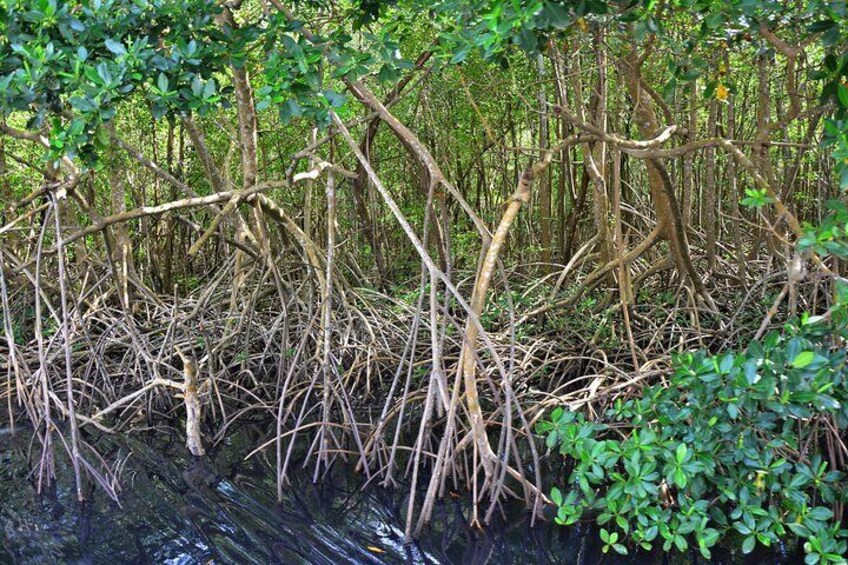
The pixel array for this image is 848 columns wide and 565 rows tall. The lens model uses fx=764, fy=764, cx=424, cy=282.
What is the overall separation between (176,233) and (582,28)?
6220 mm

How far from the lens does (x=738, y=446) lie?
2.71 meters

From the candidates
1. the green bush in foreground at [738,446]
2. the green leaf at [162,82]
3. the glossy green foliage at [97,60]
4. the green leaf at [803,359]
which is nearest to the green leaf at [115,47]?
the glossy green foliage at [97,60]

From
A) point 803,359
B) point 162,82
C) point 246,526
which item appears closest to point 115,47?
point 162,82

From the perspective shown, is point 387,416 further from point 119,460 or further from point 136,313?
point 136,313

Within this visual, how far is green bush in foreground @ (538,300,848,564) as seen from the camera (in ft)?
8.23

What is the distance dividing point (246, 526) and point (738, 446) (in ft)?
7.38

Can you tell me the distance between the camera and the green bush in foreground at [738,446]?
2508mm

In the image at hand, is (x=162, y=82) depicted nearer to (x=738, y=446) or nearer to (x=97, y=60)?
(x=97, y=60)

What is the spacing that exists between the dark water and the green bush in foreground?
1.64 feet

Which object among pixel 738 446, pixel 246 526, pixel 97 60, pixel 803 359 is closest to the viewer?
pixel 803 359

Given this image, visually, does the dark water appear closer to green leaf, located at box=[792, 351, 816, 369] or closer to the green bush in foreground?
A: the green bush in foreground

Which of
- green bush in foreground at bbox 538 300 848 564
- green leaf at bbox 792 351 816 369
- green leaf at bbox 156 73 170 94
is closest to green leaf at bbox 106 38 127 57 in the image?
green leaf at bbox 156 73 170 94

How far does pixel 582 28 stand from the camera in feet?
9.89

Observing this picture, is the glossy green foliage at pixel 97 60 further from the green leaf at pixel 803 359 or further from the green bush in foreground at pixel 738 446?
the green leaf at pixel 803 359
